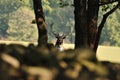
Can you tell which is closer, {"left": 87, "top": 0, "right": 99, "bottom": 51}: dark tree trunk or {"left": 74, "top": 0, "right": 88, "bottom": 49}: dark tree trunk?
{"left": 74, "top": 0, "right": 88, "bottom": 49}: dark tree trunk

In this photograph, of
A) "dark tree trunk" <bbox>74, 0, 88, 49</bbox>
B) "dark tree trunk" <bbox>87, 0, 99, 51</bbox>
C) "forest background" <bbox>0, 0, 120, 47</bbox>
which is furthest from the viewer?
"forest background" <bbox>0, 0, 120, 47</bbox>

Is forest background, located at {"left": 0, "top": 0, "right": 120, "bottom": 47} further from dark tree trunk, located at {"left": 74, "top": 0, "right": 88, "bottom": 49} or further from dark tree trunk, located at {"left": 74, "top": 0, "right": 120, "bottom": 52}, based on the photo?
dark tree trunk, located at {"left": 74, "top": 0, "right": 88, "bottom": 49}

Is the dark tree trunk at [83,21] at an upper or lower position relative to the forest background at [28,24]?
upper

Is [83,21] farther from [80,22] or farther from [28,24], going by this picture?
[28,24]

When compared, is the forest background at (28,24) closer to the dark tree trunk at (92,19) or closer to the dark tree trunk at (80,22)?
the dark tree trunk at (92,19)

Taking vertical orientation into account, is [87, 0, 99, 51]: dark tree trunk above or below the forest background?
above

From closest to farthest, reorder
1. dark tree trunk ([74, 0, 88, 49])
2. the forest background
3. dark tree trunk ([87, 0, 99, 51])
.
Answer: dark tree trunk ([74, 0, 88, 49]) < dark tree trunk ([87, 0, 99, 51]) < the forest background

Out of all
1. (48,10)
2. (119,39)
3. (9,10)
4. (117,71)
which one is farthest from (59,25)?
(117,71)

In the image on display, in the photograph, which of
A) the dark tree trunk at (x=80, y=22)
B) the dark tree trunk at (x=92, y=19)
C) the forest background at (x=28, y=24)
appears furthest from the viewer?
the forest background at (x=28, y=24)

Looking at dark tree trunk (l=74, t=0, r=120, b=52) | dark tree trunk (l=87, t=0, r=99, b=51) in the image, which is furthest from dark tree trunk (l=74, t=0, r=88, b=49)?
dark tree trunk (l=87, t=0, r=99, b=51)

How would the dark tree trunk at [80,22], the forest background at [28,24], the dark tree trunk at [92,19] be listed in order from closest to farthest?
1. the dark tree trunk at [80,22]
2. the dark tree trunk at [92,19]
3. the forest background at [28,24]

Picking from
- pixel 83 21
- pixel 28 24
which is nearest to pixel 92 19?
pixel 83 21

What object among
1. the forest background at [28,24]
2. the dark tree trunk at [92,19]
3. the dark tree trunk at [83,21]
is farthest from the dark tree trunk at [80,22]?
the forest background at [28,24]

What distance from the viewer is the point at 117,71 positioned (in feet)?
9.43
